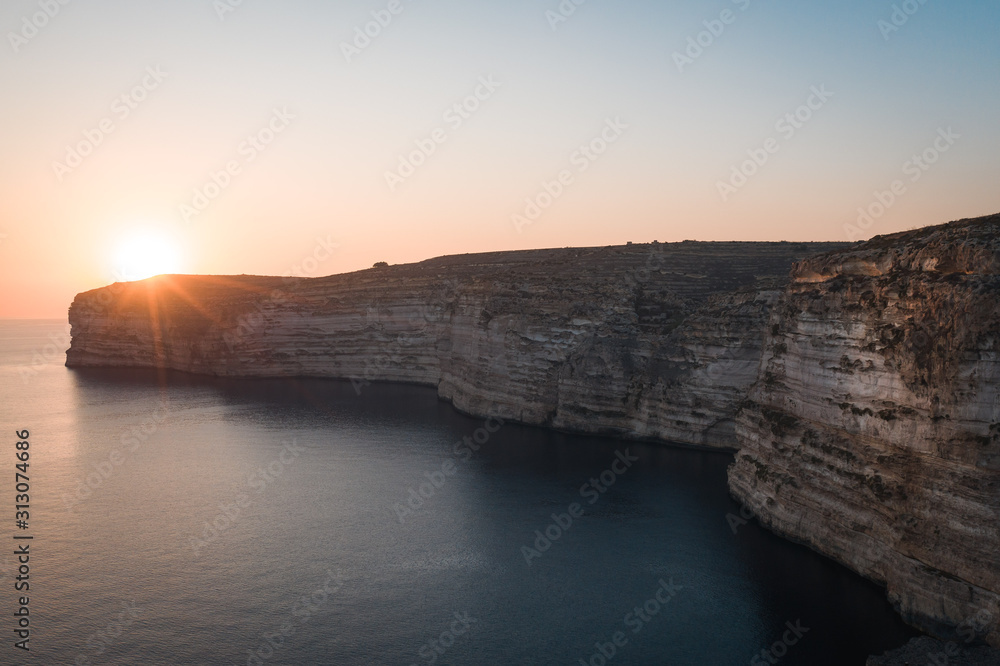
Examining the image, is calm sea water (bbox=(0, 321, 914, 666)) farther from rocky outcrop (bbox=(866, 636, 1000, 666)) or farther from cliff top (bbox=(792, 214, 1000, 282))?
cliff top (bbox=(792, 214, 1000, 282))

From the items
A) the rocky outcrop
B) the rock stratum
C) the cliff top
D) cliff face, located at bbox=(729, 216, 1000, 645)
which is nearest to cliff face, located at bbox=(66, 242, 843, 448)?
the rock stratum

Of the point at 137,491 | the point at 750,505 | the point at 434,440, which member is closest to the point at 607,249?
the point at 434,440

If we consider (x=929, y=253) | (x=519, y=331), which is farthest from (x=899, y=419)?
(x=519, y=331)

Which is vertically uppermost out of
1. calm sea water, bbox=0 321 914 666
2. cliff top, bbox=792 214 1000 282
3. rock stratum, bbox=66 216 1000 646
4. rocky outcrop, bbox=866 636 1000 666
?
cliff top, bbox=792 214 1000 282

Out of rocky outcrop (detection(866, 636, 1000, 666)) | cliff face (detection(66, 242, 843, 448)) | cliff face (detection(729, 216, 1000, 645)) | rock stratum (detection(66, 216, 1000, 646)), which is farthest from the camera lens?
cliff face (detection(66, 242, 843, 448))

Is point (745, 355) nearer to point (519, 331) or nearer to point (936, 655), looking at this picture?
point (519, 331)

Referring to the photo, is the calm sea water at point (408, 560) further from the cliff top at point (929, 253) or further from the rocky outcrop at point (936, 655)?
the cliff top at point (929, 253)

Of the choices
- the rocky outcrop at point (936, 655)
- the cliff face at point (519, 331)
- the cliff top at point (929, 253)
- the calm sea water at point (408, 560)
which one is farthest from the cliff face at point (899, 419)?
the cliff face at point (519, 331)

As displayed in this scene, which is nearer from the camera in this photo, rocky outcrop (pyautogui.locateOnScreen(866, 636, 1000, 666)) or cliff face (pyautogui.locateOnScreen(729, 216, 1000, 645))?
rocky outcrop (pyautogui.locateOnScreen(866, 636, 1000, 666))
